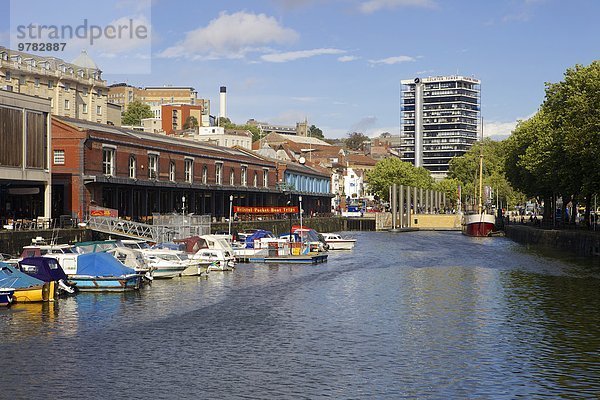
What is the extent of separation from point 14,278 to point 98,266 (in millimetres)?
7621

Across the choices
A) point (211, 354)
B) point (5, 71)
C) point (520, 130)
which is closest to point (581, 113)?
point (520, 130)

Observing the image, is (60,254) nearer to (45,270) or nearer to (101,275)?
(101,275)

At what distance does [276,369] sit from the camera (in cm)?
3328

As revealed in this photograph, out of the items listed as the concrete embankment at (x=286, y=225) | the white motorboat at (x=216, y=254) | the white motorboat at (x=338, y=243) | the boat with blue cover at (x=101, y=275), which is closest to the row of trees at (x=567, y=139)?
the white motorboat at (x=338, y=243)

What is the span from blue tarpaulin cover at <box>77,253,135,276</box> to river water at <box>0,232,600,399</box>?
211 cm

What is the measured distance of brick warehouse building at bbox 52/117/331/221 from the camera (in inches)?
3290

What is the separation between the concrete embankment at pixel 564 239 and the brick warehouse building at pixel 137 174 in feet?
143

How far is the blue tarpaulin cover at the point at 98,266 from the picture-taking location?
178 ft

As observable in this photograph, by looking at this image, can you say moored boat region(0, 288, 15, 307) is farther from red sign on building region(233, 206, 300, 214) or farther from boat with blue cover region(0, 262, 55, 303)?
red sign on building region(233, 206, 300, 214)

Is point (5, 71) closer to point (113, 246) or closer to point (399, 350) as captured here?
point (113, 246)

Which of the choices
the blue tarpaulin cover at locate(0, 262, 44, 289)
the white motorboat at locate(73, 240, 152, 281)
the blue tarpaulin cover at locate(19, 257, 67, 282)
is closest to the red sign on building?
the white motorboat at locate(73, 240, 152, 281)

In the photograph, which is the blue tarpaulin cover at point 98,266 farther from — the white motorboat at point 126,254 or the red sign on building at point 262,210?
the red sign on building at point 262,210

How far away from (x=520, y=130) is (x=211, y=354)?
9873 centimetres

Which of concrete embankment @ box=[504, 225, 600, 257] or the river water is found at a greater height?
concrete embankment @ box=[504, 225, 600, 257]
